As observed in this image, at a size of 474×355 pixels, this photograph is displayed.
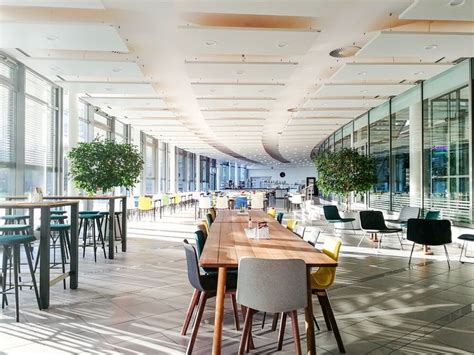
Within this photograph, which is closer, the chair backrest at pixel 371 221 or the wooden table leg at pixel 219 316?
the wooden table leg at pixel 219 316

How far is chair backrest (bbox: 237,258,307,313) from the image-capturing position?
2.35 m

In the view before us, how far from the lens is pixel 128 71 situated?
6562 mm

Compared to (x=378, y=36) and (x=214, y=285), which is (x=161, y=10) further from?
(x=214, y=285)

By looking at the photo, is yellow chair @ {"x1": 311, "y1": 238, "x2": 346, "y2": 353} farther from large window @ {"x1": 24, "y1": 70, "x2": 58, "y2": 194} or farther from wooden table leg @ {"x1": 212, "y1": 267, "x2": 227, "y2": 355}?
large window @ {"x1": 24, "y1": 70, "x2": 58, "y2": 194}

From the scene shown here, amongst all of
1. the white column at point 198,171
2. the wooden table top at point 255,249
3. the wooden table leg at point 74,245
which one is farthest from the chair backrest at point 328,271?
the white column at point 198,171

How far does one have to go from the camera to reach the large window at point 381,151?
10.1 metres

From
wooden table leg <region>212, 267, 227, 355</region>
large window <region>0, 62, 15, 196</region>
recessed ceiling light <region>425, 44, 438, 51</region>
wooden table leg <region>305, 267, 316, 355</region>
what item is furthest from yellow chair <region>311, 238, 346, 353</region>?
large window <region>0, 62, 15, 196</region>

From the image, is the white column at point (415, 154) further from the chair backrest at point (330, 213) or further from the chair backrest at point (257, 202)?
the chair backrest at point (257, 202)

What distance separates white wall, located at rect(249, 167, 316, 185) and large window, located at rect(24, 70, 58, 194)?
3046 centimetres

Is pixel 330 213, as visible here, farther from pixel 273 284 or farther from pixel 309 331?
pixel 273 284

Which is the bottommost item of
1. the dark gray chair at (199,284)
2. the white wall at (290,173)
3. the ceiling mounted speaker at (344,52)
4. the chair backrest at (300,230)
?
the dark gray chair at (199,284)

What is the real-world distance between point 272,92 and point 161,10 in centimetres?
384

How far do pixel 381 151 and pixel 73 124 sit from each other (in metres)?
7.86

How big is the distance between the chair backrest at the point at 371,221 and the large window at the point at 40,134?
6134mm
